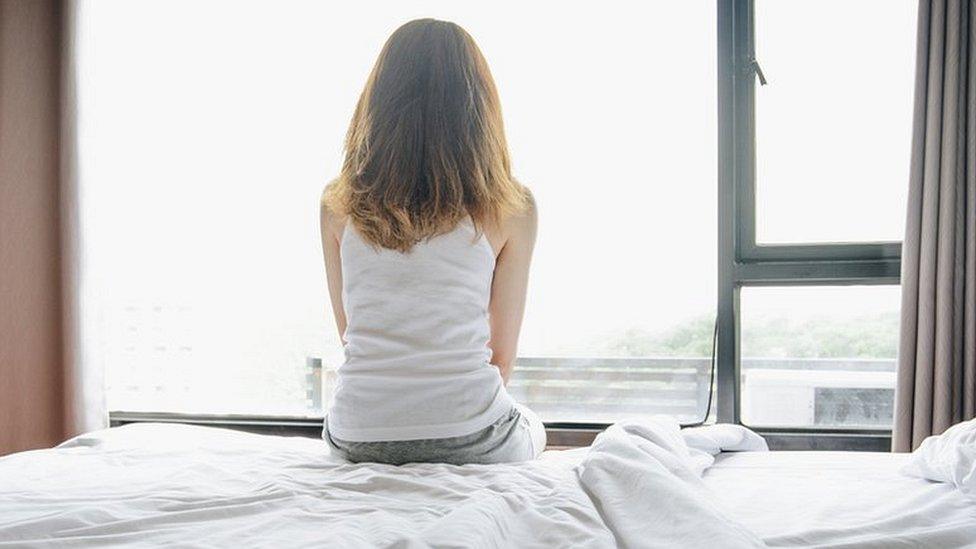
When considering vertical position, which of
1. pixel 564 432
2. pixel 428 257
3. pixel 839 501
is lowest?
pixel 564 432

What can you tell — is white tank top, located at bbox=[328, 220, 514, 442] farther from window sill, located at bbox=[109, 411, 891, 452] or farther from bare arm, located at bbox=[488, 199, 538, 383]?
window sill, located at bbox=[109, 411, 891, 452]

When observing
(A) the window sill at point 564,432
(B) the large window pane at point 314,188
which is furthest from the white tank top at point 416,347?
(B) the large window pane at point 314,188

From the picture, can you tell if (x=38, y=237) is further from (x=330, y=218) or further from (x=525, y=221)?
(x=525, y=221)

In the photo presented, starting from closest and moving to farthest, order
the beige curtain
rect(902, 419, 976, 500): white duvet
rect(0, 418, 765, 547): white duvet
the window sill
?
1. rect(0, 418, 765, 547): white duvet
2. rect(902, 419, 976, 500): white duvet
3. the window sill
4. the beige curtain

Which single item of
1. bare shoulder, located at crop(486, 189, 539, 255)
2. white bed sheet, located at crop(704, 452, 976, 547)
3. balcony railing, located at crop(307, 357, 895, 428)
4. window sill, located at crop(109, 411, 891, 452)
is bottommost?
window sill, located at crop(109, 411, 891, 452)

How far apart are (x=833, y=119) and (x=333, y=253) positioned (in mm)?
1512

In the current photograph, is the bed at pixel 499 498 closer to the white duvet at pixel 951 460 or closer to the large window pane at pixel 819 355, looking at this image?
the white duvet at pixel 951 460

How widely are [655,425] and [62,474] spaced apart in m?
0.88

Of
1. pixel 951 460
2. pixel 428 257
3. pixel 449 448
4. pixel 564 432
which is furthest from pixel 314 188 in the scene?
pixel 951 460

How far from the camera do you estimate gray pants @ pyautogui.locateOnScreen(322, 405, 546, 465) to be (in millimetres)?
1422

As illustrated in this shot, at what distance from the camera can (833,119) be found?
98.1 inches

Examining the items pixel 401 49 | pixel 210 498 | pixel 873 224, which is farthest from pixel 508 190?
pixel 873 224

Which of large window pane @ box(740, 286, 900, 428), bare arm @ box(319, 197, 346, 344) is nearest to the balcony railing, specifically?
large window pane @ box(740, 286, 900, 428)

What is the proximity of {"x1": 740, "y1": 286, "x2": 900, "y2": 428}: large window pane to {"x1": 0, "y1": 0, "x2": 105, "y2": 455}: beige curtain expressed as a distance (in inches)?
74.4
